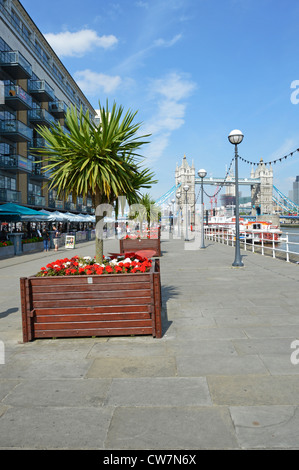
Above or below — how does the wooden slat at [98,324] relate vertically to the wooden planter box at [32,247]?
below

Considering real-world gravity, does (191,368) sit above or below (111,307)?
below

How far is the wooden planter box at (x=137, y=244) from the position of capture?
17.6 metres

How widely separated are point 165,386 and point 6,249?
1991 cm

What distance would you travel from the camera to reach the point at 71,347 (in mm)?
5348

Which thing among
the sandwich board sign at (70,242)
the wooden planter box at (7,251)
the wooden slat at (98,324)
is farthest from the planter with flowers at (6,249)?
the wooden slat at (98,324)

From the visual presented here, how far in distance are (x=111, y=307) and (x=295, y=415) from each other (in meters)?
3.03

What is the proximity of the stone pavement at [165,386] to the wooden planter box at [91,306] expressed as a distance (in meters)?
0.17

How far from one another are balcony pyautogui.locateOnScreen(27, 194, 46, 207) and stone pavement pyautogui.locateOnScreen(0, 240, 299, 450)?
29984 millimetres

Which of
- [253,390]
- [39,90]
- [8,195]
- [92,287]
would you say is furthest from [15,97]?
[253,390]

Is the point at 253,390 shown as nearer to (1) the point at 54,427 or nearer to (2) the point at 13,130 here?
(1) the point at 54,427

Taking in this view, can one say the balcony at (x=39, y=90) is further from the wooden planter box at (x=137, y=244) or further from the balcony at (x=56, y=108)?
the wooden planter box at (x=137, y=244)

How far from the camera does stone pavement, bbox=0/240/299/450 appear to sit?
117 inches
